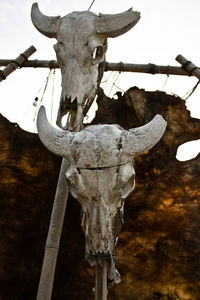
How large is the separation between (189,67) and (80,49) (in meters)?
1.92

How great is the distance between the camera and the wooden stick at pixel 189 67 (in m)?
4.48

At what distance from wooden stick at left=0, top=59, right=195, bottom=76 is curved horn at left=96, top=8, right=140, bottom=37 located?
1.61 metres

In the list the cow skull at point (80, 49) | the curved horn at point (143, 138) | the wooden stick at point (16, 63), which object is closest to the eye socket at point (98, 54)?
the cow skull at point (80, 49)

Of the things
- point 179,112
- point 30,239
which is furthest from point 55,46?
point 30,239

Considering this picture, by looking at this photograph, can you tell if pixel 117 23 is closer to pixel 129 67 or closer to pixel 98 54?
pixel 98 54

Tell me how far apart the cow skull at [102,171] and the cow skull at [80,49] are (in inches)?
24.9

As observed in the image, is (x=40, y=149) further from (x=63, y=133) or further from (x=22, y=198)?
(x=63, y=133)

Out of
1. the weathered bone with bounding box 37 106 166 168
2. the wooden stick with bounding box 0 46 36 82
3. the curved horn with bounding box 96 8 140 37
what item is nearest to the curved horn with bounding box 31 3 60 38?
the curved horn with bounding box 96 8 140 37

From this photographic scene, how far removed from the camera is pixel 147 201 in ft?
11.7

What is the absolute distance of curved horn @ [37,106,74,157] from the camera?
233cm

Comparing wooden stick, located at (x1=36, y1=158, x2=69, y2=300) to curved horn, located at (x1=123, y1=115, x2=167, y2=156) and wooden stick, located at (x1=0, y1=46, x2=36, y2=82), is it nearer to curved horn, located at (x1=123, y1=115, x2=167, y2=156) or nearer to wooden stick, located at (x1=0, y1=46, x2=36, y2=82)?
curved horn, located at (x1=123, y1=115, x2=167, y2=156)

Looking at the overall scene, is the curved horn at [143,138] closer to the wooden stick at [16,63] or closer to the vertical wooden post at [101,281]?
the vertical wooden post at [101,281]

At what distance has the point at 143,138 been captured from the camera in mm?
2277

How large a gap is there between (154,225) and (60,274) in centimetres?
102
